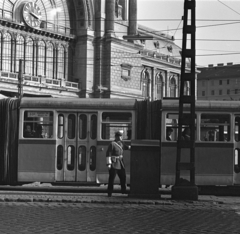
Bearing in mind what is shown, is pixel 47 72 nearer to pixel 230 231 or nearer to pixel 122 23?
pixel 122 23

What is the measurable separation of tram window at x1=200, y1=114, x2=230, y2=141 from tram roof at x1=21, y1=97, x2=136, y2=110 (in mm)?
2181

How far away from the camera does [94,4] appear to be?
5709cm

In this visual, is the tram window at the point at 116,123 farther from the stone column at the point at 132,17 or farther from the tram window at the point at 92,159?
the stone column at the point at 132,17

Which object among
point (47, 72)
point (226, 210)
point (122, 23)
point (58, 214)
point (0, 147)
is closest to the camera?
point (58, 214)

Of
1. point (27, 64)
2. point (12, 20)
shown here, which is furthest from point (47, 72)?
point (12, 20)

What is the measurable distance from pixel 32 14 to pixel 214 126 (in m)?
37.1

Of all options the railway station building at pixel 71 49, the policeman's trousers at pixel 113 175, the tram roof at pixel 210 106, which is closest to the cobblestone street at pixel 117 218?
the policeman's trousers at pixel 113 175

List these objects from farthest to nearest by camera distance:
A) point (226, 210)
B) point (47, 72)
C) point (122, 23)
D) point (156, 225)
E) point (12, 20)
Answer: point (122, 23), point (47, 72), point (12, 20), point (226, 210), point (156, 225)

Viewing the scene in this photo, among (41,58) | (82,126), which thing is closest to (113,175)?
(82,126)

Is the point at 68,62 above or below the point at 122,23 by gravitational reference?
below

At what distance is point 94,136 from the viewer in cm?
1728

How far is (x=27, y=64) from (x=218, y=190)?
36.9 m

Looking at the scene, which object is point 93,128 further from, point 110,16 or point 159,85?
point 159,85

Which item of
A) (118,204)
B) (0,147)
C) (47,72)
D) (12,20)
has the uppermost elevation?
(12,20)
